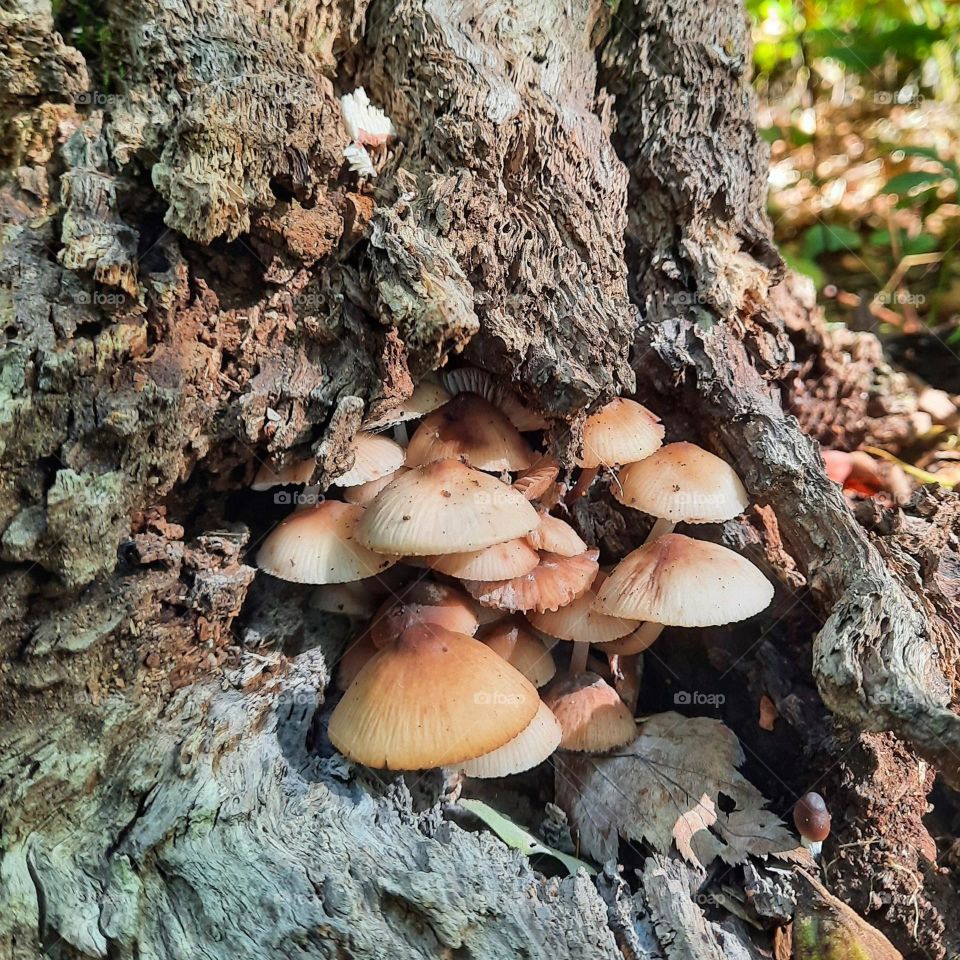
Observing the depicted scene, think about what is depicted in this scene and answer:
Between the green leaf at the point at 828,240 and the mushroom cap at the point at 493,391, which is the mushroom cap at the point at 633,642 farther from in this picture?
the green leaf at the point at 828,240

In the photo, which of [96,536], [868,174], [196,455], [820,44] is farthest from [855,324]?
[96,536]

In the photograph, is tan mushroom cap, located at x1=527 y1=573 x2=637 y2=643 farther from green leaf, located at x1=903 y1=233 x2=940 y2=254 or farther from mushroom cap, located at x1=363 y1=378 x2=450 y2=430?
green leaf, located at x1=903 y1=233 x2=940 y2=254

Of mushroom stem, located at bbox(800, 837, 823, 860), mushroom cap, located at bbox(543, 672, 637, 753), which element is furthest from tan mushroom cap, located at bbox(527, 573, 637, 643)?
mushroom stem, located at bbox(800, 837, 823, 860)

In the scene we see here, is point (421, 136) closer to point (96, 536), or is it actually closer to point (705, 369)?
point (705, 369)

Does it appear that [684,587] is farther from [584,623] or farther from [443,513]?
[443,513]

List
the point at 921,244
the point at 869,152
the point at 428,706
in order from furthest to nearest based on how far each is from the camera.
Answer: the point at 869,152 < the point at 921,244 < the point at 428,706

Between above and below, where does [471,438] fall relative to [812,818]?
above

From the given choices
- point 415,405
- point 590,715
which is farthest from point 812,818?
point 415,405
